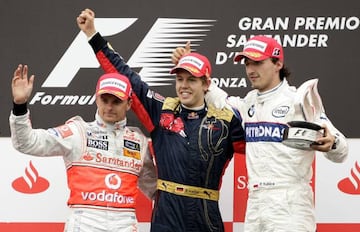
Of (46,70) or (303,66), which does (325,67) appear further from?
(46,70)

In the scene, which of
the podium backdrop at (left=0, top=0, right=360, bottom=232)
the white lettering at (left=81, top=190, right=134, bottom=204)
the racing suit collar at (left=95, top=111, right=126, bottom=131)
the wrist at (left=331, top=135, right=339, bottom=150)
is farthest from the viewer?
the podium backdrop at (left=0, top=0, right=360, bottom=232)

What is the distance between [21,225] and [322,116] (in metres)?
1.82

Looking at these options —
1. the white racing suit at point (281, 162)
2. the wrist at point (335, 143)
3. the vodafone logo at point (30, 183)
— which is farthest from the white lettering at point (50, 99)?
the wrist at point (335, 143)

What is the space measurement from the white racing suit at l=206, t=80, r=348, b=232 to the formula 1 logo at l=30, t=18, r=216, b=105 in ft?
2.41

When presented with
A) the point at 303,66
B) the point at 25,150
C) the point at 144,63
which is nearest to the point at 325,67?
the point at 303,66

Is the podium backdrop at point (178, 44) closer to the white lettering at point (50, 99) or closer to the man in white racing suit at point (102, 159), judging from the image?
the white lettering at point (50, 99)

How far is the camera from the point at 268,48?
3168 mm

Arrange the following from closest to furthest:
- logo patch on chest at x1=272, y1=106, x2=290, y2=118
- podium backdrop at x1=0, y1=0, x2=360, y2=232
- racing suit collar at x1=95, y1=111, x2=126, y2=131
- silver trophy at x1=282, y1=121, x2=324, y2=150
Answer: silver trophy at x1=282, y1=121, x2=324, y2=150 → logo patch on chest at x1=272, y1=106, x2=290, y2=118 → racing suit collar at x1=95, y1=111, x2=126, y2=131 → podium backdrop at x1=0, y1=0, x2=360, y2=232

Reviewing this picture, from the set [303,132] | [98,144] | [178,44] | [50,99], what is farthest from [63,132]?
[303,132]

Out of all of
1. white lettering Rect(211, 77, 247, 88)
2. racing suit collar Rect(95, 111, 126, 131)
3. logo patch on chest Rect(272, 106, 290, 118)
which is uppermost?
white lettering Rect(211, 77, 247, 88)

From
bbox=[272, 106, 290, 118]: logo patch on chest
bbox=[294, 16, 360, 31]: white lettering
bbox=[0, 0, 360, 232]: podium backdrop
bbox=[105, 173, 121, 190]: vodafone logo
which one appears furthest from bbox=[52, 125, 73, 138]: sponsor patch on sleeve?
bbox=[294, 16, 360, 31]: white lettering

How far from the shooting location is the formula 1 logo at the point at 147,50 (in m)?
3.72

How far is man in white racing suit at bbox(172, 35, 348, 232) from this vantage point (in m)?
3.00

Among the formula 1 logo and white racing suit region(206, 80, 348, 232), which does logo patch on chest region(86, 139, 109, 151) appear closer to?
the formula 1 logo
